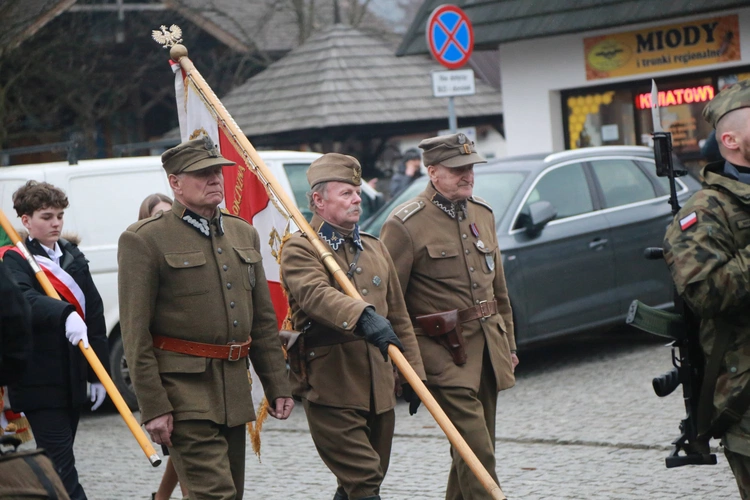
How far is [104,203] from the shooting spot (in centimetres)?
995

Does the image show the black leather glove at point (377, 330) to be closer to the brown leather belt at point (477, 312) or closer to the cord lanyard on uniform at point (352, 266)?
the cord lanyard on uniform at point (352, 266)

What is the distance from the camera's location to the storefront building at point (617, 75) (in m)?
13.4

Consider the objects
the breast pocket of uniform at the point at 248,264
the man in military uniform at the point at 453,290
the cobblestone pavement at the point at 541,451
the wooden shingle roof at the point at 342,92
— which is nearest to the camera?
the breast pocket of uniform at the point at 248,264

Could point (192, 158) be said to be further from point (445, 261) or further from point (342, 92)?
point (342, 92)

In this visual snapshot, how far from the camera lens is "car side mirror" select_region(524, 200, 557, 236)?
944 cm

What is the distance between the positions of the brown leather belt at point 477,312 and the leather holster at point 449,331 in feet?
0.18

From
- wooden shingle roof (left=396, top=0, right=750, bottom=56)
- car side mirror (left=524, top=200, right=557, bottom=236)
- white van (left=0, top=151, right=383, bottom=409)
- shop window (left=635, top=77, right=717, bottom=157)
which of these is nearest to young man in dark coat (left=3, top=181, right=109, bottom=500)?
white van (left=0, top=151, right=383, bottom=409)

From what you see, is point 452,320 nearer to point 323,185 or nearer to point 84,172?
point 323,185

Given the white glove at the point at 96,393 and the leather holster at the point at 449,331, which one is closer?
the leather holster at the point at 449,331

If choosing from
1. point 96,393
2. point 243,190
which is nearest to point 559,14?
point 243,190

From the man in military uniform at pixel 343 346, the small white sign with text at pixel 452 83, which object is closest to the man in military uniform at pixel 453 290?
the man in military uniform at pixel 343 346

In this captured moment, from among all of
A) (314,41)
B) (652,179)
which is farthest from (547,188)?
(314,41)

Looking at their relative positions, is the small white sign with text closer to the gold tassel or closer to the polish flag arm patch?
the gold tassel

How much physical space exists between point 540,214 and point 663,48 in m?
5.30
